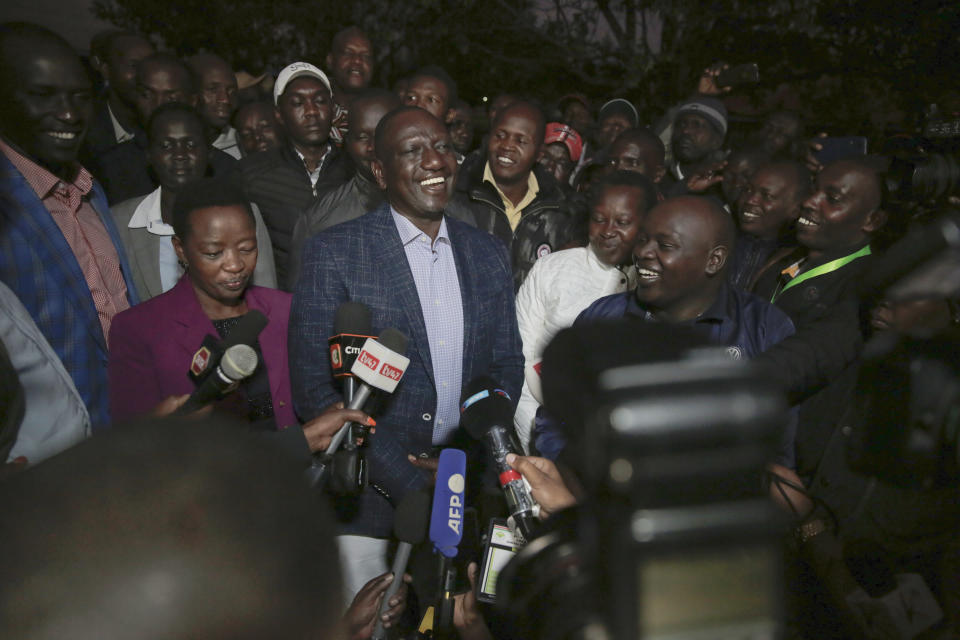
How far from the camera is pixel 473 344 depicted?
8.04 feet

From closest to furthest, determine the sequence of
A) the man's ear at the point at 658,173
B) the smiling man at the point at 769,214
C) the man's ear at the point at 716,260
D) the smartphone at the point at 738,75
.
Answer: the man's ear at the point at 716,260 < the smiling man at the point at 769,214 < the man's ear at the point at 658,173 < the smartphone at the point at 738,75

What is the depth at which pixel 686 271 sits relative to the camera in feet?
8.20

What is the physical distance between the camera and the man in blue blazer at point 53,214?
2.24m

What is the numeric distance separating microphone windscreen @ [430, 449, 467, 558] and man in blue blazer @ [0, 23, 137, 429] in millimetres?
1197

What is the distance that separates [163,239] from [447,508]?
2.08 meters

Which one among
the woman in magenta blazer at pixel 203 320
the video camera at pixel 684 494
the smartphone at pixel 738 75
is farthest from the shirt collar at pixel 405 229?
the smartphone at pixel 738 75

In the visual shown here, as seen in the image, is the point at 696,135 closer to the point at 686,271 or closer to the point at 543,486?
the point at 686,271

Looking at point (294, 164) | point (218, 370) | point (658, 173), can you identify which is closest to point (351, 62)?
point (294, 164)

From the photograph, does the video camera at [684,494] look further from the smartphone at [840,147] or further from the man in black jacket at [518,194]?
the smartphone at [840,147]

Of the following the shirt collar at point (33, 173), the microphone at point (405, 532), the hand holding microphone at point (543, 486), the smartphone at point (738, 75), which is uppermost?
the smartphone at point (738, 75)

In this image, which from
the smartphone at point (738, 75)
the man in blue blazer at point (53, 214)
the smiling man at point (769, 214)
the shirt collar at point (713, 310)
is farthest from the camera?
the smartphone at point (738, 75)

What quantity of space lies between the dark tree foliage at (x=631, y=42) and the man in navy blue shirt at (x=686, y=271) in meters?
5.49

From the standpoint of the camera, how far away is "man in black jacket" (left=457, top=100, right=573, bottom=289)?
156 inches

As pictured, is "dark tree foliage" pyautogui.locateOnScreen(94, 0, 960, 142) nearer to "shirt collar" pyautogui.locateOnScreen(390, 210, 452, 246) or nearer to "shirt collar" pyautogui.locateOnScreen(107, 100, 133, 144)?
"shirt collar" pyautogui.locateOnScreen(107, 100, 133, 144)
